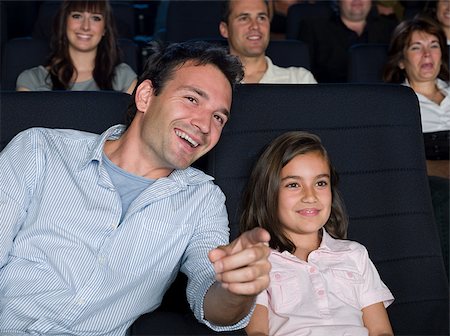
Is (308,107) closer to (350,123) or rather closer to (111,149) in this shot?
(350,123)

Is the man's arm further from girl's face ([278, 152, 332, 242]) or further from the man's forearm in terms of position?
girl's face ([278, 152, 332, 242])

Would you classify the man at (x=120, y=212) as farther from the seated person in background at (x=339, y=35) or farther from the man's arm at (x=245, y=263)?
the seated person in background at (x=339, y=35)

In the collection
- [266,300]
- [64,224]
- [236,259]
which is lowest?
[266,300]

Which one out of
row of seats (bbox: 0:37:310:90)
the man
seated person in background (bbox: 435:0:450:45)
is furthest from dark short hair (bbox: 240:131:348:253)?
seated person in background (bbox: 435:0:450:45)

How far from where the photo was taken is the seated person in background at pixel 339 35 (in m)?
4.53

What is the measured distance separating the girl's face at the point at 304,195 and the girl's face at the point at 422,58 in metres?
1.63

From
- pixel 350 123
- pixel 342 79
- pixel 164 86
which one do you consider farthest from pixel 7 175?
pixel 342 79

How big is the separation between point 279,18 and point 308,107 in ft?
10.5

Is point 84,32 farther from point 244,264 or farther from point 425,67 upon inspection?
point 244,264

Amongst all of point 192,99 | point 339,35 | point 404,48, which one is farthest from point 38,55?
point 192,99

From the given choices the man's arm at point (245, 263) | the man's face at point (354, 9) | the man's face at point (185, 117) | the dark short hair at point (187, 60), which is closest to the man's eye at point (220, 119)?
the man's face at point (185, 117)

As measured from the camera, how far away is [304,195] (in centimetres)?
215

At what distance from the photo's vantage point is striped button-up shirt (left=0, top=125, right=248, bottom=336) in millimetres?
1868

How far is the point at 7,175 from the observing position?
196cm
